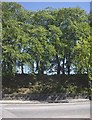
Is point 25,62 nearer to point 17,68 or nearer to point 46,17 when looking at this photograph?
point 17,68

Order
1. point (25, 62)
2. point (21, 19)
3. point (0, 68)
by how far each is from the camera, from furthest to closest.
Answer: point (21, 19)
point (25, 62)
point (0, 68)

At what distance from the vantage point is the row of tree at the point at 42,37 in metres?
31.8

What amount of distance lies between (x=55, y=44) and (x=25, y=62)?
4.16 meters

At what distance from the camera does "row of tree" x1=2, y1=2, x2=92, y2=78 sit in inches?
1254

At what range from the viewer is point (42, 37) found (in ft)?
110

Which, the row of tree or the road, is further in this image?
the row of tree

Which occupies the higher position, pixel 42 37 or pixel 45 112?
pixel 42 37

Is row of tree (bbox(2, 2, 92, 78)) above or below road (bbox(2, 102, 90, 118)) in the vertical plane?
above

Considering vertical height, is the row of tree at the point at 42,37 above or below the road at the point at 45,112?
above

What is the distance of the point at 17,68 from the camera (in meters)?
33.9

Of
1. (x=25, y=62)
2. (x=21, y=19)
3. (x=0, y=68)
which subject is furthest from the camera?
(x=21, y=19)

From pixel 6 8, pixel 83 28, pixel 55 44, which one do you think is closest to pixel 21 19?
pixel 6 8

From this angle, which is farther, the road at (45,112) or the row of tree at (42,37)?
the row of tree at (42,37)

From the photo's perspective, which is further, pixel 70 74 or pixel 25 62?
pixel 70 74
